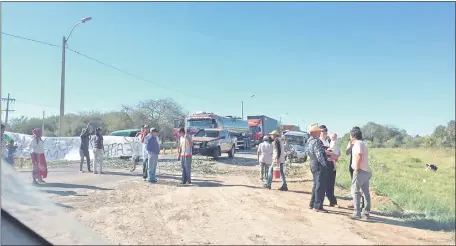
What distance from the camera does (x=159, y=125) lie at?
128 feet

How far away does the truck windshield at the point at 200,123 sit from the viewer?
2450cm

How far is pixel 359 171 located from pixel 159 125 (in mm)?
33960

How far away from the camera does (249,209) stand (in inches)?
296

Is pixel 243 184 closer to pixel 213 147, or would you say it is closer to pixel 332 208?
pixel 332 208

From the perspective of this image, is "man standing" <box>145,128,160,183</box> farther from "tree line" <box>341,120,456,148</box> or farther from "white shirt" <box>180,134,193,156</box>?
"tree line" <box>341,120,456,148</box>

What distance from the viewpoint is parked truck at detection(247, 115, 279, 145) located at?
1531 inches

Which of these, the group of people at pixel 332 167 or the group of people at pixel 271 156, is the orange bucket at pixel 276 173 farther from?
the group of people at pixel 332 167

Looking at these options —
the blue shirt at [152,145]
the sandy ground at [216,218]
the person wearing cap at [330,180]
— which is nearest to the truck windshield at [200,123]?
the blue shirt at [152,145]

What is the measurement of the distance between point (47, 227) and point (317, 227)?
5048 mm

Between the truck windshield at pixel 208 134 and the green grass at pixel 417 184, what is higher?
the truck windshield at pixel 208 134

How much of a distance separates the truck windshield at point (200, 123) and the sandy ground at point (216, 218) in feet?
44.9

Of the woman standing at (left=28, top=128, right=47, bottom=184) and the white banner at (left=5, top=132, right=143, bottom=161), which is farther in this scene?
the white banner at (left=5, top=132, right=143, bottom=161)

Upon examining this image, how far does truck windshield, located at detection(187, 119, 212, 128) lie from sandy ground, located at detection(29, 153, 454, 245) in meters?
13.7

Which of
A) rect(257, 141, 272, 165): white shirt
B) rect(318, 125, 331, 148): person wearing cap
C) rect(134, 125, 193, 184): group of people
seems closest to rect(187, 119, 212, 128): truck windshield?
rect(257, 141, 272, 165): white shirt
